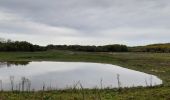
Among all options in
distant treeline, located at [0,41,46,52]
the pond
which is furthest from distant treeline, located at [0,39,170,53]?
the pond

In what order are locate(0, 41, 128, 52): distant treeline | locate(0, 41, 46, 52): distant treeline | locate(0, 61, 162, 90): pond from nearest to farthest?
locate(0, 61, 162, 90): pond
locate(0, 41, 46, 52): distant treeline
locate(0, 41, 128, 52): distant treeline

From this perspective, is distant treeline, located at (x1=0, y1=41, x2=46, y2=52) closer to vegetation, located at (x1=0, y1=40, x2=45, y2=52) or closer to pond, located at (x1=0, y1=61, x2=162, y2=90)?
vegetation, located at (x1=0, y1=40, x2=45, y2=52)

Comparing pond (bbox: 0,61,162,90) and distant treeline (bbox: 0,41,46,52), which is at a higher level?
distant treeline (bbox: 0,41,46,52)

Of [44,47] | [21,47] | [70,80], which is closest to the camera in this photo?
[70,80]

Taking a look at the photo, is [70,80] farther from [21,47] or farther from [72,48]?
[72,48]

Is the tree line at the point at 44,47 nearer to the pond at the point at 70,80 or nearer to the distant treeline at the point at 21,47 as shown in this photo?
the distant treeline at the point at 21,47

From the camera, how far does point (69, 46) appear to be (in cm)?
14538

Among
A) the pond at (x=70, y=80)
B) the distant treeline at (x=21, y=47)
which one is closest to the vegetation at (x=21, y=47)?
the distant treeline at (x=21, y=47)

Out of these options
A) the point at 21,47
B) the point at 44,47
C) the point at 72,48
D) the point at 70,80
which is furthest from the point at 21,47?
the point at 70,80

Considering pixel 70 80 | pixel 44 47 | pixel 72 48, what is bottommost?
pixel 70 80

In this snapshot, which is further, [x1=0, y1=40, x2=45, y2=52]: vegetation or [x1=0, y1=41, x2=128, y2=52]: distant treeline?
[x1=0, y1=41, x2=128, y2=52]: distant treeline

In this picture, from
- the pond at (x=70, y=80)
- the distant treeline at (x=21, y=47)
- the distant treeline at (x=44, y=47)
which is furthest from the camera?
the distant treeline at (x=44, y=47)

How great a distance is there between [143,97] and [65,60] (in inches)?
2471

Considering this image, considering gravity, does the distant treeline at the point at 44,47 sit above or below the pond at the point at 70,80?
above
